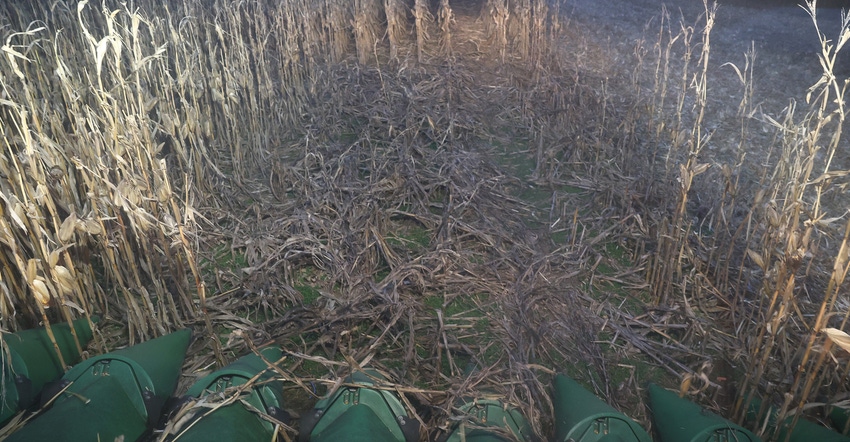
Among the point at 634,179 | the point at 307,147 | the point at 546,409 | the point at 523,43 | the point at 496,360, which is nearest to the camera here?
the point at 546,409

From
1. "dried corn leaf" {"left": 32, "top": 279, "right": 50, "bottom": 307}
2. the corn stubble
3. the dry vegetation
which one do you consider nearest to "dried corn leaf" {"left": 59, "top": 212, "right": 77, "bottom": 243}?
the dry vegetation

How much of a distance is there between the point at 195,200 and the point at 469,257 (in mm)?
1559

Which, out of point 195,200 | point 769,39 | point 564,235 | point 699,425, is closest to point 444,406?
point 699,425

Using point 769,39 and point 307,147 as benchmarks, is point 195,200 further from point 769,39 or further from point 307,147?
point 769,39

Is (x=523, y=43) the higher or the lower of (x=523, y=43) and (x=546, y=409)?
the higher

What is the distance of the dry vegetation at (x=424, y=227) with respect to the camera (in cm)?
209

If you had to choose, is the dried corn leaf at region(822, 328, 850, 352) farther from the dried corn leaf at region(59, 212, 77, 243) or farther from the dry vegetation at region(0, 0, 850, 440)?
the dried corn leaf at region(59, 212, 77, 243)

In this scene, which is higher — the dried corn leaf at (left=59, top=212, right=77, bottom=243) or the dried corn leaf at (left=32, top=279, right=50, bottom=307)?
the dried corn leaf at (left=59, top=212, right=77, bottom=243)

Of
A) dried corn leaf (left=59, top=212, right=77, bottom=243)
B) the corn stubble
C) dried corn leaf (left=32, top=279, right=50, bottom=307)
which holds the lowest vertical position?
the corn stubble

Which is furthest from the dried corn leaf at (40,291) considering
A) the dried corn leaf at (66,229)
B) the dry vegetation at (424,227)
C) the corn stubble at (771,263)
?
the corn stubble at (771,263)

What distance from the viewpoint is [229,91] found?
11.4ft

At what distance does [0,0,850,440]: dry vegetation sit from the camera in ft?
6.86

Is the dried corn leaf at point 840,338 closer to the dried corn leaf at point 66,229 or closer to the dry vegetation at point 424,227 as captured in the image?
the dry vegetation at point 424,227

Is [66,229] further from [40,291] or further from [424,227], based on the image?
[424,227]
